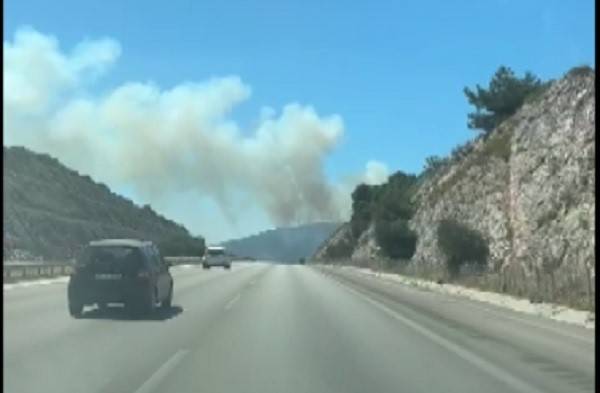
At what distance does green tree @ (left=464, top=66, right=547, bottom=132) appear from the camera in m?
90.3

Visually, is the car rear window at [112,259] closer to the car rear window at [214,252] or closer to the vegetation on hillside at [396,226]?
the car rear window at [214,252]

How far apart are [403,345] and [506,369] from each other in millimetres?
3697

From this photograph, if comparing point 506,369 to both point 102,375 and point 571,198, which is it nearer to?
point 102,375

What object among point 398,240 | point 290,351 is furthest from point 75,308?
point 398,240

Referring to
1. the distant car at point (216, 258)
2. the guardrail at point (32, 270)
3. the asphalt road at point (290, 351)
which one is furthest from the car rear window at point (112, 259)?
the distant car at point (216, 258)

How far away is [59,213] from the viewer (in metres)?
133

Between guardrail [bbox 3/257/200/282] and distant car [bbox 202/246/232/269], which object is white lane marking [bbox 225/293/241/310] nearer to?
guardrail [bbox 3/257/200/282]

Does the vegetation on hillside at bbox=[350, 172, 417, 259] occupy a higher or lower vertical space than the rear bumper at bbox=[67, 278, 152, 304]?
higher

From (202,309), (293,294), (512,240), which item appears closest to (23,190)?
(512,240)

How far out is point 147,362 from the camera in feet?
49.8

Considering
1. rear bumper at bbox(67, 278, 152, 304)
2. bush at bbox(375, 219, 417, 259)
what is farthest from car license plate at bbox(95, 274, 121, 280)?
bush at bbox(375, 219, 417, 259)

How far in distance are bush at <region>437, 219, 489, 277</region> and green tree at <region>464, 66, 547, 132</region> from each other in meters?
31.3

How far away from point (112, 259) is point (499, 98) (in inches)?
2794

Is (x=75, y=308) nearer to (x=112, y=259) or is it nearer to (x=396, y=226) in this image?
(x=112, y=259)
